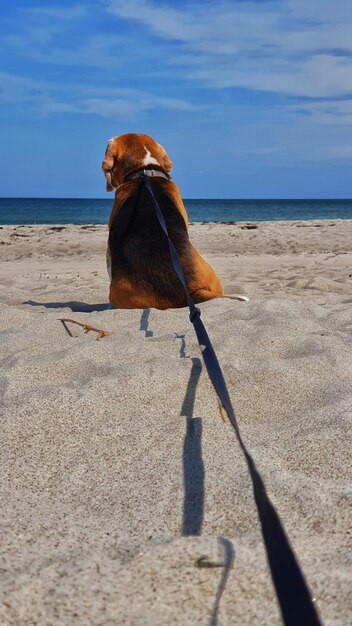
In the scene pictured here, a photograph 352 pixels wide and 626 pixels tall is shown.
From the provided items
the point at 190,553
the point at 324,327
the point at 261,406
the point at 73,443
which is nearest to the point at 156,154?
the point at 324,327

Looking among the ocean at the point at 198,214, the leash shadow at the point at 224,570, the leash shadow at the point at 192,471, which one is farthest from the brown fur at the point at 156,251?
the ocean at the point at 198,214

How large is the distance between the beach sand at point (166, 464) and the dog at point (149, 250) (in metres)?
0.27

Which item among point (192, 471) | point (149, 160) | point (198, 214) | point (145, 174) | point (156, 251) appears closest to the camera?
point (192, 471)

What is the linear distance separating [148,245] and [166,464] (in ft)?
9.62

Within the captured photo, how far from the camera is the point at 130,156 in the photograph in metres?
5.74

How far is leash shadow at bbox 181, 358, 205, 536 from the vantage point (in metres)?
1.71

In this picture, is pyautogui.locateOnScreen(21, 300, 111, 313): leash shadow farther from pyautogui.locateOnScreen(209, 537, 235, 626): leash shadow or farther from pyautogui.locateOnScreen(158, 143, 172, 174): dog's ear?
pyautogui.locateOnScreen(209, 537, 235, 626): leash shadow

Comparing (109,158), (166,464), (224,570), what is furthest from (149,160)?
(224,570)

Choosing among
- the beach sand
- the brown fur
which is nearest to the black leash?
the beach sand

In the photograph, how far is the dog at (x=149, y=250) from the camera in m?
4.72

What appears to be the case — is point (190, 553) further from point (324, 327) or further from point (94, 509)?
point (324, 327)

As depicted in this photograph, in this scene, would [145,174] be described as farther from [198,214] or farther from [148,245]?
[198,214]

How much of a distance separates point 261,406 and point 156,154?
146 inches

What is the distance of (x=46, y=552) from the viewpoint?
1.53 meters
